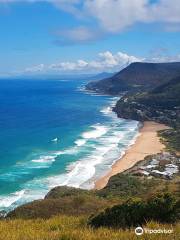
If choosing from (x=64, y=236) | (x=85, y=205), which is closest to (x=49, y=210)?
(x=85, y=205)

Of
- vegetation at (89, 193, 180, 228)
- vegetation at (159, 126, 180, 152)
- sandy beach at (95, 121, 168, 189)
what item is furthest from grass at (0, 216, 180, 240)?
vegetation at (159, 126, 180, 152)

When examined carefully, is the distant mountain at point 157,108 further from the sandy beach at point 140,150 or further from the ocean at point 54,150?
the sandy beach at point 140,150

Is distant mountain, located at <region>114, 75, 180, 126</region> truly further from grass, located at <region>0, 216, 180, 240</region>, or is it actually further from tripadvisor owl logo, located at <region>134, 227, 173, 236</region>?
tripadvisor owl logo, located at <region>134, 227, 173, 236</region>

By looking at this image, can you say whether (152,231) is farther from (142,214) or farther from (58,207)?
(58,207)

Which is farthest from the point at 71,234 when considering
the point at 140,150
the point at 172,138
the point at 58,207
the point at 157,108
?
the point at 157,108

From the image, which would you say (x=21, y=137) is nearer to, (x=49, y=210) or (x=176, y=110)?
(x=176, y=110)

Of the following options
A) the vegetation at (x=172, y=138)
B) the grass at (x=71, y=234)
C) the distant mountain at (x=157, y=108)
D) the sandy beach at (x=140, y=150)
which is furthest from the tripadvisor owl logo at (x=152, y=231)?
the distant mountain at (x=157, y=108)
